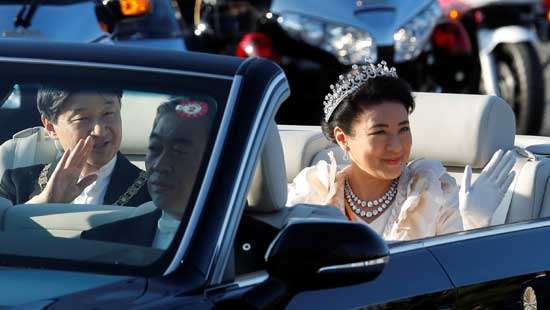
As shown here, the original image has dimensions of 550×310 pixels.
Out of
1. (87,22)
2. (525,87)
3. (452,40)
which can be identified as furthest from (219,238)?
(452,40)

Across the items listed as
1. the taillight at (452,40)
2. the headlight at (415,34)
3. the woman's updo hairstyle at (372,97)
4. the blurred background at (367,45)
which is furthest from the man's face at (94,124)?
the taillight at (452,40)

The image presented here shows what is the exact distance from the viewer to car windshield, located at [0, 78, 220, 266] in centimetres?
404

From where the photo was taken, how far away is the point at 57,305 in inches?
141

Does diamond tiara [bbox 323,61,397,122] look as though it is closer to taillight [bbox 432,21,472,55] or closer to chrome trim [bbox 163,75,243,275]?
chrome trim [bbox 163,75,243,275]

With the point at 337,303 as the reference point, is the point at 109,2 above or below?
below

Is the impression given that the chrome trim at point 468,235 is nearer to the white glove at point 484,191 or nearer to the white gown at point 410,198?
the white gown at point 410,198

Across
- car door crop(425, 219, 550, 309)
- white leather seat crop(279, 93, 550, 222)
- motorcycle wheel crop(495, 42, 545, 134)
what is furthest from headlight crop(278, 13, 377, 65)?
car door crop(425, 219, 550, 309)

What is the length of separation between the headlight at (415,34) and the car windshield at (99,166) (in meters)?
9.02

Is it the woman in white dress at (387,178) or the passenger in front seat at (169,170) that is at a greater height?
the passenger in front seat at (169,170)

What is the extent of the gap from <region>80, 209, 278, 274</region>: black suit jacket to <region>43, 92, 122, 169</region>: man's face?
0.27 metres

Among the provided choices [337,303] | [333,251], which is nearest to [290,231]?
[333,251]

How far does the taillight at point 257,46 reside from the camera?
13242 millimetres

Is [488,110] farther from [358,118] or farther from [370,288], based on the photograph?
[370,288]

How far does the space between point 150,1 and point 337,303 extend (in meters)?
8.52
